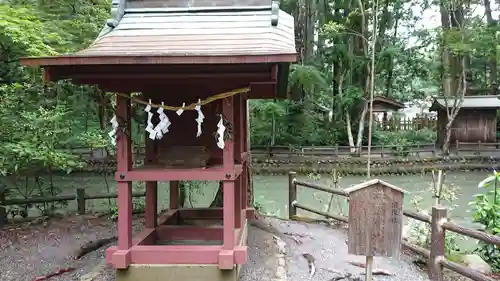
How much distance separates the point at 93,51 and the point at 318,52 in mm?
22157

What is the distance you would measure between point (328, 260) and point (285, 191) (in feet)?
34.3

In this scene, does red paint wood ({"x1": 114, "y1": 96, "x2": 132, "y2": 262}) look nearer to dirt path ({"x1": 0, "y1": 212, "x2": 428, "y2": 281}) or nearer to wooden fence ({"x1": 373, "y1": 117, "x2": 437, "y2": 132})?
dirt path ({"x1": 0, "y1": 212, "x2": 428, "y2": 281})

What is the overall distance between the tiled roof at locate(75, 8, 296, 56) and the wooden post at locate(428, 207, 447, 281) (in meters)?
3.08

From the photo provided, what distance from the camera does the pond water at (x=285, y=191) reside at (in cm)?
1247

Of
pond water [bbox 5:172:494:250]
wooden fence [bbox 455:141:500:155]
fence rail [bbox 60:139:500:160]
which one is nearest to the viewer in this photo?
pond water [bbox 5:172:494:250]

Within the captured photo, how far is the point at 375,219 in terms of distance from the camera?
4.62 metres

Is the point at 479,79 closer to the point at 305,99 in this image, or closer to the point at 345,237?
the point at 305,99

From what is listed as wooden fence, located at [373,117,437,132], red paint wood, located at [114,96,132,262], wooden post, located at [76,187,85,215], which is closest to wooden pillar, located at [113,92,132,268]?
red paint wood, located at [114,96,132,262]

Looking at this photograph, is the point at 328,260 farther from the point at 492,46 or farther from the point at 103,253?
the point at 492,46

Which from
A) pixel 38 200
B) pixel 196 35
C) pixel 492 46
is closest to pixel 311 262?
pixel 196 35

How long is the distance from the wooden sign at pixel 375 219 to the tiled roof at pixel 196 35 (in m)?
1.81

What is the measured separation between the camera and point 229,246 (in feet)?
15.1

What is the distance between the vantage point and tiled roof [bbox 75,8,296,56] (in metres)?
4.25

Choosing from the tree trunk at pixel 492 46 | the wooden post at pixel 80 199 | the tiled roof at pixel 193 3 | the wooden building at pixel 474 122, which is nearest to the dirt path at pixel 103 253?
the wooden post at pixel 80 199
